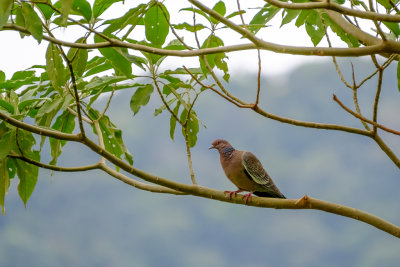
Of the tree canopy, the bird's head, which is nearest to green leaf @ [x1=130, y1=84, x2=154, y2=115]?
the tree canopy

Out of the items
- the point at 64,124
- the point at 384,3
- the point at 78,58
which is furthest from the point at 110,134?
the point at 384,3

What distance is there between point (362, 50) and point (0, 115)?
1409mm

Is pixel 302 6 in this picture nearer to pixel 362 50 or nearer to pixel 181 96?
pixel 362 50

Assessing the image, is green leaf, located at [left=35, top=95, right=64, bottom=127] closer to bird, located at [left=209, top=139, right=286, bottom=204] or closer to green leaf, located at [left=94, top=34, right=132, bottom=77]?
green leaf, located at [left=94, top=34, right=132, bottom=77]

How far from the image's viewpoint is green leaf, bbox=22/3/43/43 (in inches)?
76.4

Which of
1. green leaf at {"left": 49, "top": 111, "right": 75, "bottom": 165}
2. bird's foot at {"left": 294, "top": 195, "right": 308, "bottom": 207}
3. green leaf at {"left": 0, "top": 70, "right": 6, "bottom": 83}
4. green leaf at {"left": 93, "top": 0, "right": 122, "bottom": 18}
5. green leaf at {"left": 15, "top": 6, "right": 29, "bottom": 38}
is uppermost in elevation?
green leaf at {"left": 0, "top": 70, "right": 6, "bottom": 83}

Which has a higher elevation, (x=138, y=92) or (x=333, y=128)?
(x=138, y=92)

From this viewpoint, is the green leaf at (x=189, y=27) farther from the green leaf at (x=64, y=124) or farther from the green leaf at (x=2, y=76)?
the green leaf at (x=2, y=76)

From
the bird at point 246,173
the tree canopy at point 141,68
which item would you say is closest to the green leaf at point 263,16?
the tree canopy at point 141,68

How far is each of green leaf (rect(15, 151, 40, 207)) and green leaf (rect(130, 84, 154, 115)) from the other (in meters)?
0.60

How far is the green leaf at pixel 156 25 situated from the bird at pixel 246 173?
1387 millimetres

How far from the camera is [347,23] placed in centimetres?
246

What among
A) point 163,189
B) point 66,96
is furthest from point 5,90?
point 163,189

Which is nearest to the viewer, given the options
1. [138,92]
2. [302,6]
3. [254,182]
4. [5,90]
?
[302,6]
